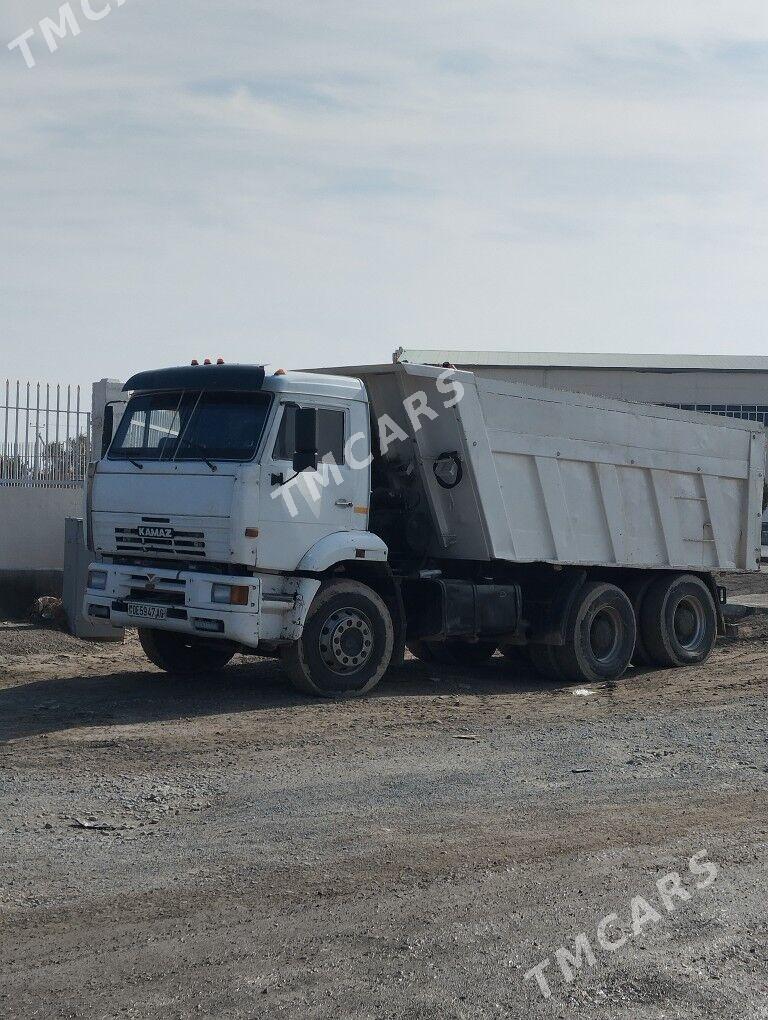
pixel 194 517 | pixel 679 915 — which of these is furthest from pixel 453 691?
pixel 679 915

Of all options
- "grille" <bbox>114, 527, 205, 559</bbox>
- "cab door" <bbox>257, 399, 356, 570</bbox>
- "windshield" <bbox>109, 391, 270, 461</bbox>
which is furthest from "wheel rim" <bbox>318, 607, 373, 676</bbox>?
"windshield" <bbox>109, 391, 270, 461</bbox>

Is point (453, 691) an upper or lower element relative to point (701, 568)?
lower

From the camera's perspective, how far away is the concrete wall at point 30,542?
15078 millimetres

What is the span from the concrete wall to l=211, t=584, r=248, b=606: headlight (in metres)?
5.83

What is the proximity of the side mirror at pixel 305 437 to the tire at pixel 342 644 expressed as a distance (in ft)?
3.87

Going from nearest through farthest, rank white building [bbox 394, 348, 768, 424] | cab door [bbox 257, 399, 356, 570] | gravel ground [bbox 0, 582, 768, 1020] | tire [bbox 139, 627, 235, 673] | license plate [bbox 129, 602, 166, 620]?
gravel ground [bbox 0, 582, 768, 1020] → cab door [bbox 257, 399, 356, 570] → license plate [bbox 129, 602, 166, 620] → tire [bbox 139, 627, 235, 673] → white building [bbox 394, 348, 768, 424]

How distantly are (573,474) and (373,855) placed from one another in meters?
7.15

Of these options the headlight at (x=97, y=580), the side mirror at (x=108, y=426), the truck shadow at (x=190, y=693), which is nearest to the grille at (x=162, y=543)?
the headlight at (x=97, y=580)

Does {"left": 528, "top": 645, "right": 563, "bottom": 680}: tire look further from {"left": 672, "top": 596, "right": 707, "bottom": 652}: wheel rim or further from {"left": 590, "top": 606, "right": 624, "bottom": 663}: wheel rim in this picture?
{"left": 672, "top": 596, "right": 707, "bottom": 652}: wheel rim

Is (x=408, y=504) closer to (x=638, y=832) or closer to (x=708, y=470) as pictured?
(x=708, y=470)

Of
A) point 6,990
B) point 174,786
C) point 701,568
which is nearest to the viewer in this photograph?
point 6,990

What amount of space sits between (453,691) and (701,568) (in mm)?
3826

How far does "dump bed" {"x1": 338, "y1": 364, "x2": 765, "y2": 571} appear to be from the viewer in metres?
11.6

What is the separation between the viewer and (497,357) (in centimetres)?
3794
